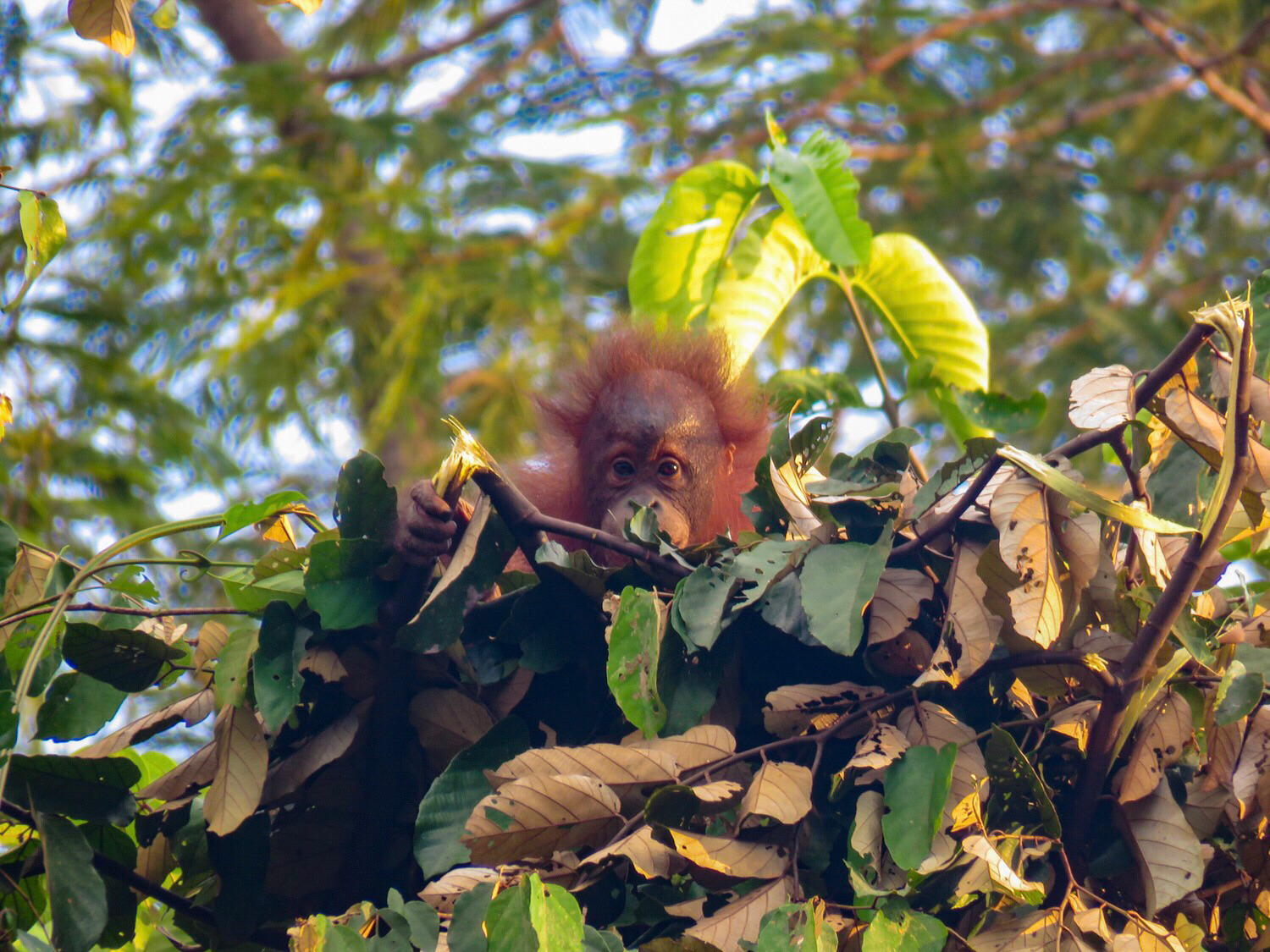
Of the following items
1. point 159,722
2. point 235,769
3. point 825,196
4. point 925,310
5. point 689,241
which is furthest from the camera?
point 689,241

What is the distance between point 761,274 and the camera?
224 centimetres

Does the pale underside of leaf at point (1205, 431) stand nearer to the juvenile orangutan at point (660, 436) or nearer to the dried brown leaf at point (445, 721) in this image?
the dried brown leaf at point (445, 721)

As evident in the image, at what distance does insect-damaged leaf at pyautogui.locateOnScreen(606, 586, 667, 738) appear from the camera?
3.74 ft

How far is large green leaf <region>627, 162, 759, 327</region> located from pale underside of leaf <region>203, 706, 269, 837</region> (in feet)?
3.74

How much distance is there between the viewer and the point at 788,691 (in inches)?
47.3

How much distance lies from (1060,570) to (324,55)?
19.6 feet

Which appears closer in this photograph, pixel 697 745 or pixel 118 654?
Answer: pixel 697 745

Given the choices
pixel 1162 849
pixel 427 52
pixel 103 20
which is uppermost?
pixel 427 52

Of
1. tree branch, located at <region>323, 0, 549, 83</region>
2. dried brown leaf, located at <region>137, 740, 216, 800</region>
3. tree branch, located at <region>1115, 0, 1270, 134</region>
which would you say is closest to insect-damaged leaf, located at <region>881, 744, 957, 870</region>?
dried brown leaf, located at <region>137, 740, 216, 800</region>

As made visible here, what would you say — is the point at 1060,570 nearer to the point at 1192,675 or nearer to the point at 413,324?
the point at 1192,675

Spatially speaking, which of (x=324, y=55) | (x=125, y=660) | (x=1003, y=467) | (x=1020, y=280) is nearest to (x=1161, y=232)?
(x=1020, y=280)

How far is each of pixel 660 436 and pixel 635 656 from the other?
53.3 inches

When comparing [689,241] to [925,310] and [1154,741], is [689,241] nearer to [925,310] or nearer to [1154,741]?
[925,310]

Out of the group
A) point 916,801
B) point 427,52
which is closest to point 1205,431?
point 916,801
